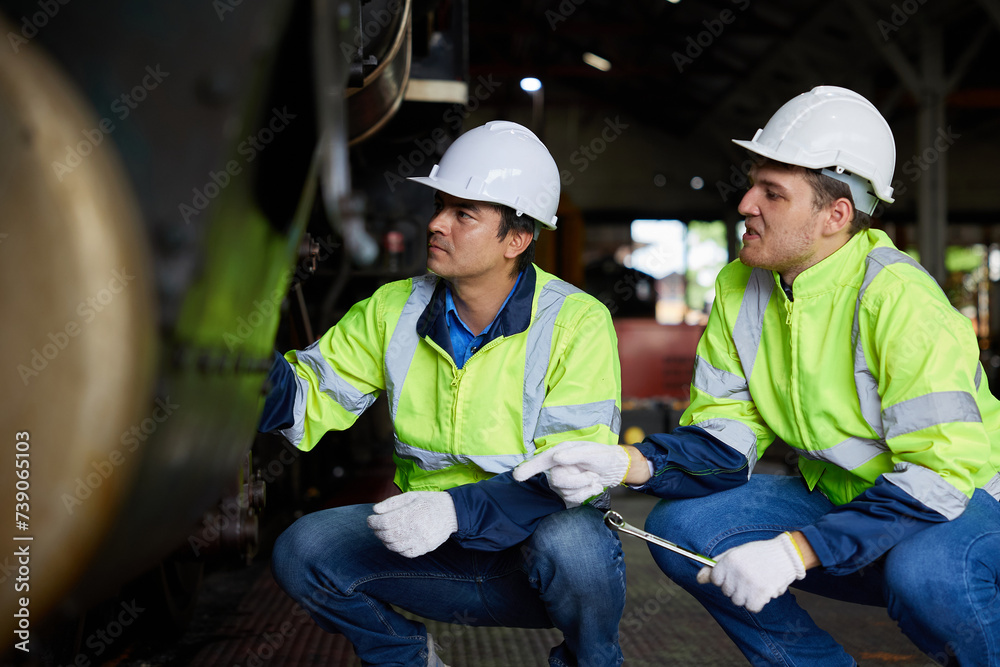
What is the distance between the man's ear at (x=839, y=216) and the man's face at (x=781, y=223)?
0.07 ft

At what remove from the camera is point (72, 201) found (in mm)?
797

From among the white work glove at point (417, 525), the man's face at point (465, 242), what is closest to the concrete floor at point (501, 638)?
the white work glove at point (417, 525)

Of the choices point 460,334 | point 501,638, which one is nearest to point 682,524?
point 460,334

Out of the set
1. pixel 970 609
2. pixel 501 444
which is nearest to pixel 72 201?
pixel 501 444

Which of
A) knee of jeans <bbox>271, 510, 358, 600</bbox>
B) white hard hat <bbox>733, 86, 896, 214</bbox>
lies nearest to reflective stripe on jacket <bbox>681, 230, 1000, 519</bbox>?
white hard hat <bbox>733, 86, 896, 214</bbox>

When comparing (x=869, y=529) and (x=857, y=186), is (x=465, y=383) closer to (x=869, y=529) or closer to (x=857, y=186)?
(x=869, y=529)

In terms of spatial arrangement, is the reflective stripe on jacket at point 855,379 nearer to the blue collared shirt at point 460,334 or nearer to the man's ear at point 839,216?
the man's ear at point 839,216

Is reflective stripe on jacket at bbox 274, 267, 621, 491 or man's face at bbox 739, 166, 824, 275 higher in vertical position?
man's face at bbox 739, 166, 824, 275

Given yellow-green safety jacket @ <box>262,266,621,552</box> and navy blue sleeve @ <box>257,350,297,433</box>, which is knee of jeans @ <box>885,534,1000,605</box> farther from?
navy blue sleeve @ <box>257,350,297,433</box>

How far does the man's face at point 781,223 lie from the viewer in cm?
184

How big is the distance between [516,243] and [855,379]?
2.63ft

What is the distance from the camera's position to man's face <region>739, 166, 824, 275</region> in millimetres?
1836

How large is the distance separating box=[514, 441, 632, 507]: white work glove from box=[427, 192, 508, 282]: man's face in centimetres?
49

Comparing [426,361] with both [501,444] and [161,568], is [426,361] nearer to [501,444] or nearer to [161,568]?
[501,444]
